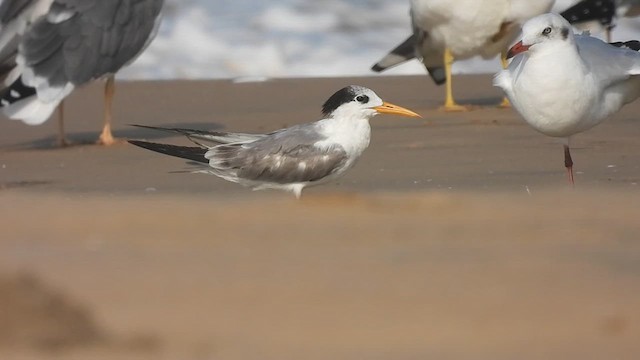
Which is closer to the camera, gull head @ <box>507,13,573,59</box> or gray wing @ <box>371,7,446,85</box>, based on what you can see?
gull head @ <box>507,13,573,59</box>

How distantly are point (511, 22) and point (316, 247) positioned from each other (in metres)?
5.70

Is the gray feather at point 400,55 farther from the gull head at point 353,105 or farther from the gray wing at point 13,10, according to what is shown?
the gull head at point 353,105

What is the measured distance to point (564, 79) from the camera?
6.48 m

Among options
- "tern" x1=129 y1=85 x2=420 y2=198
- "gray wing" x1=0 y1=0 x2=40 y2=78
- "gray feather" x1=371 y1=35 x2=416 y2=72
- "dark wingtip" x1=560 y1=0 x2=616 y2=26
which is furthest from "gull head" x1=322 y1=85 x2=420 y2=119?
"dark wingtip" x1=560 y1=0 x2=616 y2=26

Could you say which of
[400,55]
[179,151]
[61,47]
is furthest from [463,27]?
[179,151]

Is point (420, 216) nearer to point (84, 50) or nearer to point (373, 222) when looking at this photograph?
point (373, 222)

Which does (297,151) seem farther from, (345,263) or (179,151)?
(345,263)

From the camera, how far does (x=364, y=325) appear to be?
12.3 feet

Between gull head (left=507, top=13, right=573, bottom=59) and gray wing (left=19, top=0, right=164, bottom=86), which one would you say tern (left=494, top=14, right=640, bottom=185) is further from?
gray wing (left=19, top=0, right=164, bottom=86)

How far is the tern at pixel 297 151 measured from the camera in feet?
21.0

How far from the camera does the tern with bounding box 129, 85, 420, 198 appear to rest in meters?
6.40

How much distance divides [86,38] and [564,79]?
373 cm

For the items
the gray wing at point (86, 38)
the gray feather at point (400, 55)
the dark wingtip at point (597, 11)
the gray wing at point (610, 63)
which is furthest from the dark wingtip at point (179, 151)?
the dark wingtip at point (597, 11)

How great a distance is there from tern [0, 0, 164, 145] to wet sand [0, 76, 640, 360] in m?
1.61
